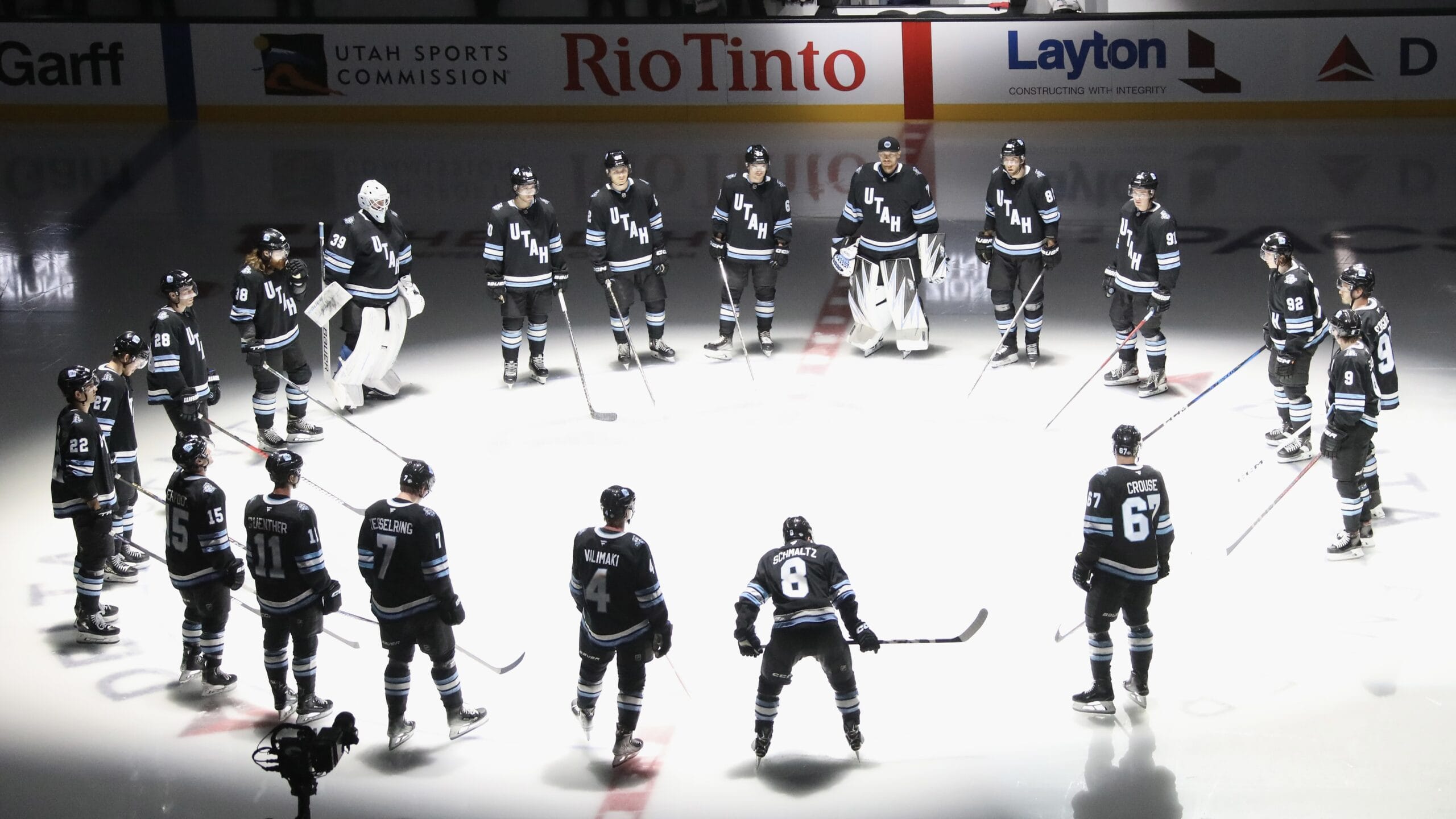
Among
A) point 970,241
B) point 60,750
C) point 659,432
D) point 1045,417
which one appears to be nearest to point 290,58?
point 970,241

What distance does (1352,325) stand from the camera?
9227 millimetres

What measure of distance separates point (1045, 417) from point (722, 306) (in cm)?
287

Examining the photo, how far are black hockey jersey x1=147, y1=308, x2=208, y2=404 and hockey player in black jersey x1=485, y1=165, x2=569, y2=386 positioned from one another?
8.67ft

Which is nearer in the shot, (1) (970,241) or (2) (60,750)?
(2) (60,750)

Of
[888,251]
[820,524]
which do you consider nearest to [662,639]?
[820,524]

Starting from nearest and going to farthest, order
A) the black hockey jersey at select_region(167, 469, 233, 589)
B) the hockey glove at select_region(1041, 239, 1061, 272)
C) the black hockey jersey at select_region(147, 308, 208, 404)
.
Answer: the black hockey jersey at select_region(167, 469, 233, 589) < the black hockey jersey at select_region(147, 308, 208, 404) < the hockey glove at select_region(1041, 239, 1061, 272)

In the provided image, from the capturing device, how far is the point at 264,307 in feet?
37.1

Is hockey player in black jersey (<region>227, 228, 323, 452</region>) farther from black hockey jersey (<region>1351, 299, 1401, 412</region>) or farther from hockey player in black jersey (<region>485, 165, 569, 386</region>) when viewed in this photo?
black hockey jersey (<region>1351, 299, 1401, 412</region>)

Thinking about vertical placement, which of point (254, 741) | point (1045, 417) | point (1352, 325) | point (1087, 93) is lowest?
point (254, 741)

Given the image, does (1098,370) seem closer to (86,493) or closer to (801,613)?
(801,613)

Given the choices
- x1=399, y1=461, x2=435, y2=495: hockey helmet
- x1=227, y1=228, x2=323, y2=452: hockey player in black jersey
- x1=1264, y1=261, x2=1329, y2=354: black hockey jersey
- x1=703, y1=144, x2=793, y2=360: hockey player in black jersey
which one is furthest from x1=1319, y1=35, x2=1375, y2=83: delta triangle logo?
x1=399, y1=461, x2=435, y2=495: hockey helmet

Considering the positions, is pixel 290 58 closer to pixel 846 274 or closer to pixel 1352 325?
pixel 846 274

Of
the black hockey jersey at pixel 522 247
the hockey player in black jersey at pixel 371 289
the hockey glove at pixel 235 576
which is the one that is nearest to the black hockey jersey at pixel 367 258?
the hockey player in black jersey at pixel 371 289

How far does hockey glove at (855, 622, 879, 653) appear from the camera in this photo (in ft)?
23.9
